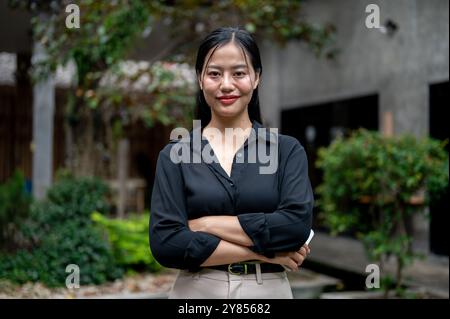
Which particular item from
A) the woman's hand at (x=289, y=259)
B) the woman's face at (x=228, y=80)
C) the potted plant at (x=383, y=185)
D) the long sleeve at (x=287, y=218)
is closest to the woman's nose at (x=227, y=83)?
the woman's face at (x=228, y=80)

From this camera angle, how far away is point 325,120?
1030 centimetres

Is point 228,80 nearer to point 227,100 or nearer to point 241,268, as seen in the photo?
point 227,100

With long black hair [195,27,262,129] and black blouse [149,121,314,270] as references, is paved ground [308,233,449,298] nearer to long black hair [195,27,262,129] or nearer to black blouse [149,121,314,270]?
black blouse [149,121,314,270]

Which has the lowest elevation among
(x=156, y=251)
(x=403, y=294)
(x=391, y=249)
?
(x=403, y=294)

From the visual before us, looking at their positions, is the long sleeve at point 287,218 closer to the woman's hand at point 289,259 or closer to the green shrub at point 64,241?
A: the woman's hand at point 289,259

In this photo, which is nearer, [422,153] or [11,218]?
[422,153]

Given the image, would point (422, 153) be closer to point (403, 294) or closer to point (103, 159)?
point (403, 294)

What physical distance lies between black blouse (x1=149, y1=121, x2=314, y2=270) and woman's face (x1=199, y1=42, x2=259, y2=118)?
0.14 m

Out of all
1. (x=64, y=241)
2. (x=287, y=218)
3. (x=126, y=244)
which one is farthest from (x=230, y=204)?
(x=126, y=244)

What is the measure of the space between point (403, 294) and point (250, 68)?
4163 mm

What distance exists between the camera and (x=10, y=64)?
14688 millimetres

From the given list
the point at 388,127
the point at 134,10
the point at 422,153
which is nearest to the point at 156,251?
the point at 422,153

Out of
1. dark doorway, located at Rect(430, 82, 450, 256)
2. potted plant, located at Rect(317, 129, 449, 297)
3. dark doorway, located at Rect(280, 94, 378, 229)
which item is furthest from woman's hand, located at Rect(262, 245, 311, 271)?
dark doorway, located at Rect(280, 94, 378, 229)

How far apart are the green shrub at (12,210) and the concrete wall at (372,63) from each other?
17.6 ft
